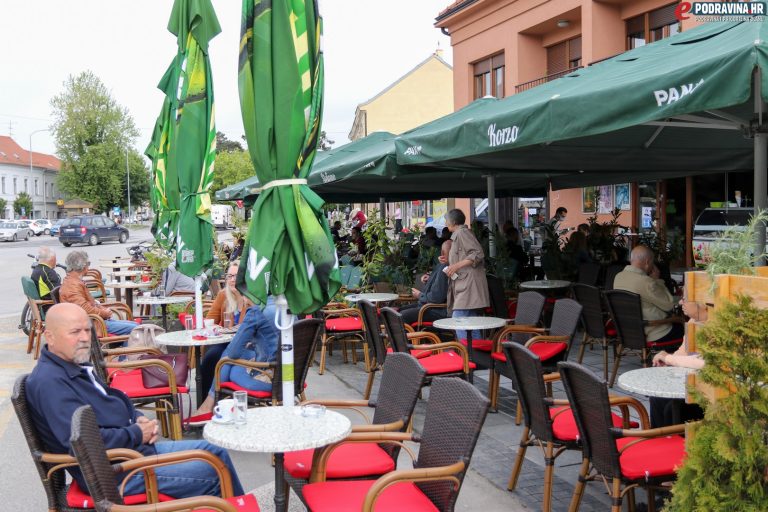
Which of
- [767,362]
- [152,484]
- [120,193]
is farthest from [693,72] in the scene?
[120,193]

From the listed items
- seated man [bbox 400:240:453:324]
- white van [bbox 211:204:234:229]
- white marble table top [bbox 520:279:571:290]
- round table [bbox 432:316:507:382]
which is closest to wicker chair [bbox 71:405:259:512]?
round table [bbox 432:316:507:382]

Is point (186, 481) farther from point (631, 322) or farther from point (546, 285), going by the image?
point (546, 285)

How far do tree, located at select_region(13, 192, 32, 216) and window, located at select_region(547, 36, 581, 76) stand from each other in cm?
6804

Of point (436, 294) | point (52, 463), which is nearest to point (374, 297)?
point (436, 294)

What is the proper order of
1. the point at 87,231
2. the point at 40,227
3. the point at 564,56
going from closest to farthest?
the point at 564,56
the point at 87,231
the point at 40,227

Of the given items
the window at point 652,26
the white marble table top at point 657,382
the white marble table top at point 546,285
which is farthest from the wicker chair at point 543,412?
the window at point 652,26

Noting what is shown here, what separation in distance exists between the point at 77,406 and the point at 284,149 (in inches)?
61.3

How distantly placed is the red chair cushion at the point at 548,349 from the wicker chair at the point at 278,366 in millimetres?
1899

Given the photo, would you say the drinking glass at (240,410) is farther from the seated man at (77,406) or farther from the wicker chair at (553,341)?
the wicker chair at (553,341)

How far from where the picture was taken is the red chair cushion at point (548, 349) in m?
6.01

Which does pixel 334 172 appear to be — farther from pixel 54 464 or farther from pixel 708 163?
pixel 54 464

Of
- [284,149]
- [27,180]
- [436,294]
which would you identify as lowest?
[436,294]

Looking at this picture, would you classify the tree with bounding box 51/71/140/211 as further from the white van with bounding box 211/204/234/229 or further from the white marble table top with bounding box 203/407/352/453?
the white marble table top with bounding box 203/407/352/453

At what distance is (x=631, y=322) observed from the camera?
6.71 meters
